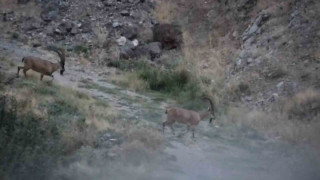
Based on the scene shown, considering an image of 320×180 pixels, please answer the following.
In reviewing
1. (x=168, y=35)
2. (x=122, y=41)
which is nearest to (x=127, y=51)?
(x=122, y=41)

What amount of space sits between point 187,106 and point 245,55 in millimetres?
4336

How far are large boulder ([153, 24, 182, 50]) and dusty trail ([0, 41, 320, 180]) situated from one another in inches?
292

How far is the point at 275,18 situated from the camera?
18.9m

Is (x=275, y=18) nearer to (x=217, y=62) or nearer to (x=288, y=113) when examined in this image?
(x=217, y=62)

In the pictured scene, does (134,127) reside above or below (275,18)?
below

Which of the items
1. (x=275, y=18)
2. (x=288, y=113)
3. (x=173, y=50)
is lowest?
(x=288, y=113)

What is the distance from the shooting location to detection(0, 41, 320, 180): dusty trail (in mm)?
9117

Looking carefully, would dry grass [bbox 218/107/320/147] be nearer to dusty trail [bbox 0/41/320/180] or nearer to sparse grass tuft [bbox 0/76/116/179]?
dusty trail [bbox 0/41/320/180]

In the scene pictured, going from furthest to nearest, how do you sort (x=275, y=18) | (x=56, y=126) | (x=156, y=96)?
(x=275, y=18)
(x=156, y=96)
(x=56, y=126)

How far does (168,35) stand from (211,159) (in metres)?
12.1

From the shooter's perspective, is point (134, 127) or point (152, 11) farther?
point (152, 11)

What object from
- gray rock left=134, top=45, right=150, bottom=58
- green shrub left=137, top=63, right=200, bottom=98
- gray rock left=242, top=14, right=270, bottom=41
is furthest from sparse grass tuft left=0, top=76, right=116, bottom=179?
gray rock left=242, top=14, right=270, bottom=41

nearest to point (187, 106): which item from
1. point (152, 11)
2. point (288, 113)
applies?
point (288, 113)

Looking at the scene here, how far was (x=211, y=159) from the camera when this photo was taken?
1067 centimetres
